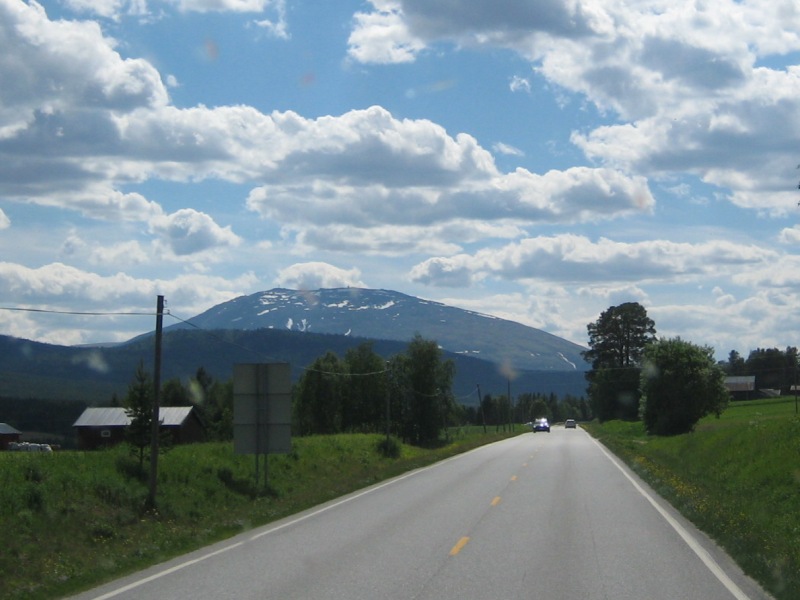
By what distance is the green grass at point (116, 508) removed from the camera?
14.8 meters

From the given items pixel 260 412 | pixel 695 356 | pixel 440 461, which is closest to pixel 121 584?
pixel 260 412

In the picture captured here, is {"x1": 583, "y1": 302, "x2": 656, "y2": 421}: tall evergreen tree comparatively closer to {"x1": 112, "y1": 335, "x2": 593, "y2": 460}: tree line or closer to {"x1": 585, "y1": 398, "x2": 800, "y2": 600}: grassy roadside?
{"x1": 112, "y1": 335, "x2": 593, "y2": 460}: tree line

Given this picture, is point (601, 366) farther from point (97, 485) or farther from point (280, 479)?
point (97, 485)

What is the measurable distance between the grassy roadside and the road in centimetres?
38

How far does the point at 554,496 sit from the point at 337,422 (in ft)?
259

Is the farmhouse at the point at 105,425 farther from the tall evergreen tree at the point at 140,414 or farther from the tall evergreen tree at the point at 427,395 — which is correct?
the tall evergreen tree at the point at 140,414

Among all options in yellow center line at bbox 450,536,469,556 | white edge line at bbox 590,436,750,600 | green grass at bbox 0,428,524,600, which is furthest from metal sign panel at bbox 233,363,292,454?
yellow center line at bbox 450,536,469,556

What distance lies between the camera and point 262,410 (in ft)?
96.1

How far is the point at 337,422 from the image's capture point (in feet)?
336

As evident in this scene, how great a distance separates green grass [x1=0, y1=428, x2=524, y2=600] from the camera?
14.8 m

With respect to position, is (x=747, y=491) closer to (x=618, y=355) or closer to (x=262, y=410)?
(x=262, y=410)

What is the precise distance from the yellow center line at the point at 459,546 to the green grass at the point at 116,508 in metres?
4.33

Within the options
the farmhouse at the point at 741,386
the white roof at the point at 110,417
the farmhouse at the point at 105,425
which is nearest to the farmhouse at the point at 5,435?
the farmhouse at the point at 105,425

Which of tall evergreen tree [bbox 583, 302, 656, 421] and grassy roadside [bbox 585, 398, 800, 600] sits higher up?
tall evergreen tree [bbox 583, 302, 656, 421]
